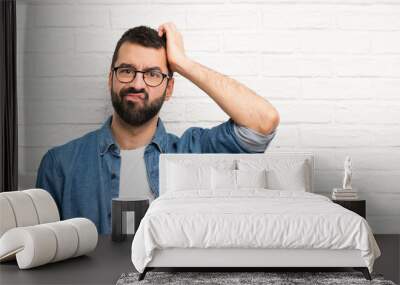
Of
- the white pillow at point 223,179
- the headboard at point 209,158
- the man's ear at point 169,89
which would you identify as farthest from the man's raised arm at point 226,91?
the white pillow at point 223,179

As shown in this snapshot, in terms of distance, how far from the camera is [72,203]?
674cm

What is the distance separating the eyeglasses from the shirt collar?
37 centimetres

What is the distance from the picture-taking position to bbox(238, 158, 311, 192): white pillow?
623 centimetres

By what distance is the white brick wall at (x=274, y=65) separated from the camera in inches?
267

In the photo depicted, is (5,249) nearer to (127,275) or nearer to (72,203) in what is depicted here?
(127,275)

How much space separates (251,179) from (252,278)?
1.48 meters

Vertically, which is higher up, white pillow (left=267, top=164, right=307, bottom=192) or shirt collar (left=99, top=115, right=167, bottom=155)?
shirt collar (left=99, top=115, right=167, bottom=155)

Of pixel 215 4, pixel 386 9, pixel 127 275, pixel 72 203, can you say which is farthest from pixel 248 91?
pixel 127 275

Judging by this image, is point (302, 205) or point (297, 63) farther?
point (297, 63)

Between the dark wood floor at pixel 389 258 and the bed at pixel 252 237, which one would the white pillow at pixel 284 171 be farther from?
the bed at pixel 252 237

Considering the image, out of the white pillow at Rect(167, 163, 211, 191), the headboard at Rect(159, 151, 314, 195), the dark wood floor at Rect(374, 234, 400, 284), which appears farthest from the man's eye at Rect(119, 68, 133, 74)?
the dark wood floor at Rect(374, 234, 400, 284)

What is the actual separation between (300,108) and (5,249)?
3.16 m

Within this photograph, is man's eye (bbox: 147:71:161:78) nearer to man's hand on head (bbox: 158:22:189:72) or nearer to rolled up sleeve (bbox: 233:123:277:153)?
man's hand on head (bbox: 158:22:189:72)

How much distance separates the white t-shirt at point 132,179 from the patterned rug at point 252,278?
1737mm
